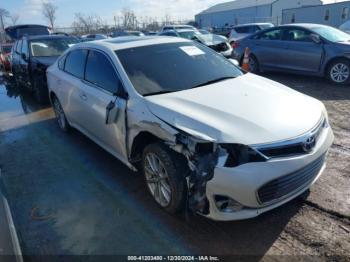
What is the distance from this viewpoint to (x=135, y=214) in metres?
3.33

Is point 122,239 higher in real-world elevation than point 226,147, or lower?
lower

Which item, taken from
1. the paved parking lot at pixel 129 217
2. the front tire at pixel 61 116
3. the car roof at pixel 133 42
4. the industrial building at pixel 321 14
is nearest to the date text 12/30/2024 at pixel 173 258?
the paved parking lot at pixel 129 217

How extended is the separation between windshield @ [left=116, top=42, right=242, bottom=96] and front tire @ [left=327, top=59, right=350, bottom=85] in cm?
494

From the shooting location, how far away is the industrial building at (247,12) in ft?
159

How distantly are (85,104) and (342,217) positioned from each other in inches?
133

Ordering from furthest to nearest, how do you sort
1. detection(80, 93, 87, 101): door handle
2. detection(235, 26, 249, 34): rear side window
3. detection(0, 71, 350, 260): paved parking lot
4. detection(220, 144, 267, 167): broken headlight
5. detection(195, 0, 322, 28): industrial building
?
1. detection(195, 0, 322, 28): industrial building
2. detection(235, 26, 249, 34): rear side window
3. detection(80, 93, 87, 101): door handle
4. detection(0, 71, 350, 260): paved parking lot
5. detection(220, 144, 267, 167): broken headlight

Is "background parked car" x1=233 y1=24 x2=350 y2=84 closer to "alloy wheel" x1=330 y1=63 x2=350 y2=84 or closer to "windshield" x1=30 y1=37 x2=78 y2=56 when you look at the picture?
"alloy wheel" x1=330 y1=63 x2=350 y2=84

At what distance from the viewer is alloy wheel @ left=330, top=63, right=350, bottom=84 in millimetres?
7895

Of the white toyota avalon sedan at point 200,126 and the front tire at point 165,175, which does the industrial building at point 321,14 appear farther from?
the front tire at point 165,175

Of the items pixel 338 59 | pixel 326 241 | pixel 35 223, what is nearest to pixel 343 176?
pixel 326 241

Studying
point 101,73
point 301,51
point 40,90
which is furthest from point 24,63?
point 301,51

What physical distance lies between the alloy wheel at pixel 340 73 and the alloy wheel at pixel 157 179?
21.9 ft

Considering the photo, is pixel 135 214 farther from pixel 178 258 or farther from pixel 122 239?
pixel 178 258

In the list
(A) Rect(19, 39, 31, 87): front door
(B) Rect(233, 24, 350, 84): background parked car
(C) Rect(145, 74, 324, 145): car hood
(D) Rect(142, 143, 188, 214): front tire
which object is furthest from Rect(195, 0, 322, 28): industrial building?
(D) Rect(142, 143, 188, 214): front tire
